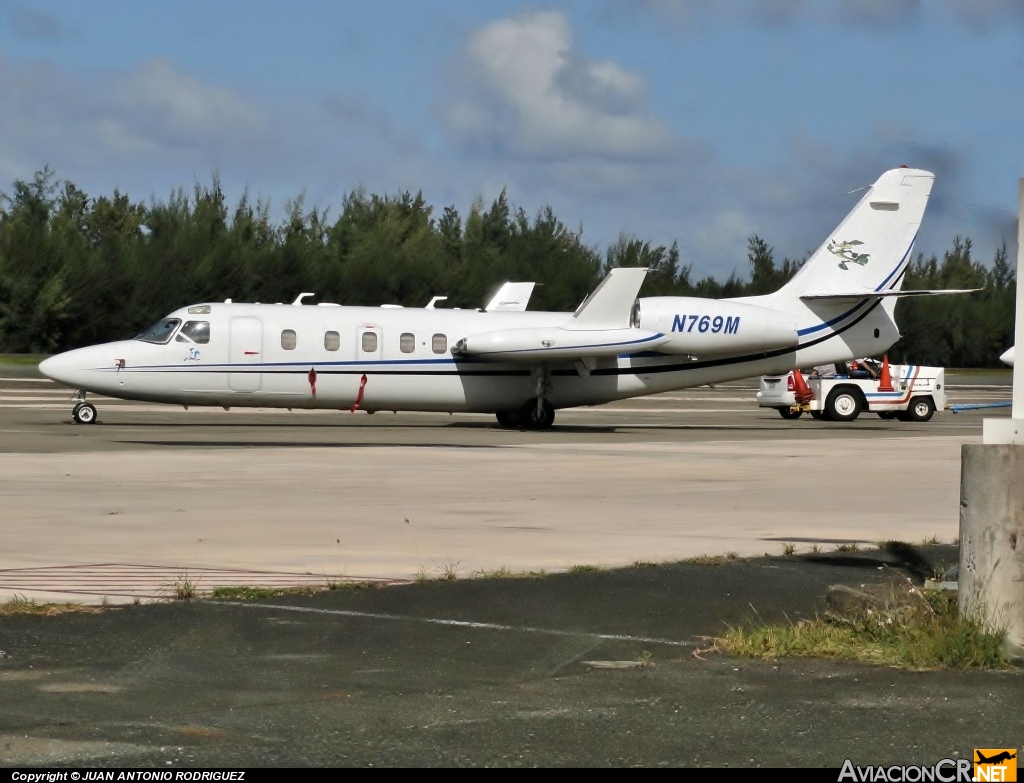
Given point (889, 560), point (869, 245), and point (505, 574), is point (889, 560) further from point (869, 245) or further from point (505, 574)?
point (869, 245)

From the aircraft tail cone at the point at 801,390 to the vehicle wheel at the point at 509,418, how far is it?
9.37m

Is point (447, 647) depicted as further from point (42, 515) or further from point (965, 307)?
point (965, 307)

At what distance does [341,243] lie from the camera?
83.9 meters

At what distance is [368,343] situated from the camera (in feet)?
109

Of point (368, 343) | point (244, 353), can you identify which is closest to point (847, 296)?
point (368, 343)

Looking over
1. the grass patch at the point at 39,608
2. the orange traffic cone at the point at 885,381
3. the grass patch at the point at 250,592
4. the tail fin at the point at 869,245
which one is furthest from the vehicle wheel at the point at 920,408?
the grass patch at the point at 39,608

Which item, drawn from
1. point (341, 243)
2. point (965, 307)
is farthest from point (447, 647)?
point (341, 243)

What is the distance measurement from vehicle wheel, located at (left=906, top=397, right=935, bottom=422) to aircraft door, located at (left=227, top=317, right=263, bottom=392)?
18.6m

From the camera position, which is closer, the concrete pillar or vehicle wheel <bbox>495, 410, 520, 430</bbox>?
the concrete pillar

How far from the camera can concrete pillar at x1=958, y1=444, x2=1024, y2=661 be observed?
8.12m

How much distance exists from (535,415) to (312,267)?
40635 millimetres

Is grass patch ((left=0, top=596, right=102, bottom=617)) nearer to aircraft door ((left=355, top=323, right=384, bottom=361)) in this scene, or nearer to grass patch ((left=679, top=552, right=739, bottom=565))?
grass patch ((left=679, top=552, right=739, bottom=565))

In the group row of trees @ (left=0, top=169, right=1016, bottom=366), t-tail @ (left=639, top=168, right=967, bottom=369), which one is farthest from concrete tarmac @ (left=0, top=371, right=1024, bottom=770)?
row of trees @ (left=0, top=169, right=1016, bottom=366)

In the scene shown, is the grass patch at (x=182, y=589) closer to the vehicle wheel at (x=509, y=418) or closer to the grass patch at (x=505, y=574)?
the grass patch at (x=505, y=574)
